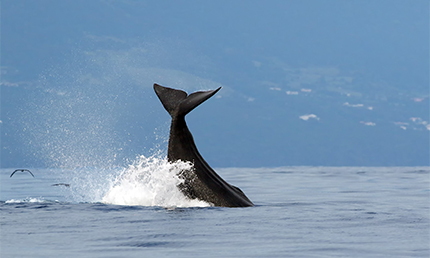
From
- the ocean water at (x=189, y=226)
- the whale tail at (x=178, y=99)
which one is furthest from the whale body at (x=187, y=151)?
the ocean water at (x=189, y=226)

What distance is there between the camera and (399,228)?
11.1 metres

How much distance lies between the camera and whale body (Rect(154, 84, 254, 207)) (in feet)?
45.3

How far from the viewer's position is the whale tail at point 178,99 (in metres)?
13.6

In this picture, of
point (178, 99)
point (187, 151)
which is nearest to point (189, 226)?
point (187, 151)

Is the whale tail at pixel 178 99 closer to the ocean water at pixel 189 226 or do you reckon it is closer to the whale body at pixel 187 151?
the whale body at pixel 187 151

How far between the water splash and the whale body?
0.48 ft

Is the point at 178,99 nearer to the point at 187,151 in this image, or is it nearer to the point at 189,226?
the point at 187,151

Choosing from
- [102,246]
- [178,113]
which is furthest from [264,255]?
[178,113]

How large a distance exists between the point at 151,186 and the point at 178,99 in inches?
92.8

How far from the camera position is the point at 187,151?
45.8ft

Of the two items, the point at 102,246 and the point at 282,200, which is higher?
the point at 282,200

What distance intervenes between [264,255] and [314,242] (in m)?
1.44

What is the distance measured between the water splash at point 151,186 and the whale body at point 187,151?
15 cm

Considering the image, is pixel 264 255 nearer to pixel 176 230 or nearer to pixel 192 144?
pixel 176 230
